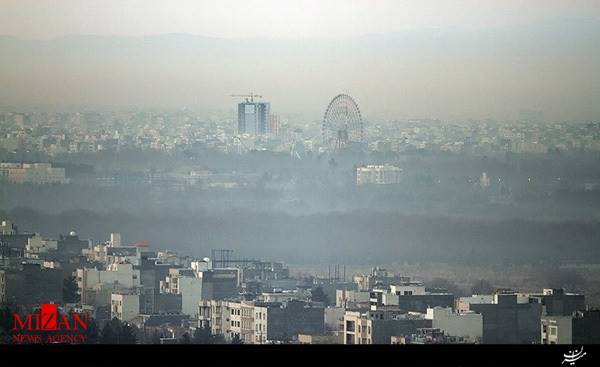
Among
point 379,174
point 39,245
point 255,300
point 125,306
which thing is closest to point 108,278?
point 125,306

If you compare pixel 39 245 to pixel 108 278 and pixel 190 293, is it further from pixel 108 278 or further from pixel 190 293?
pixel 190 293

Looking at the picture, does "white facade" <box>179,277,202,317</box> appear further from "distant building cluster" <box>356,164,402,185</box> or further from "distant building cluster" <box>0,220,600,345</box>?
"distant building cluster" <box>356,164,402,185</box>

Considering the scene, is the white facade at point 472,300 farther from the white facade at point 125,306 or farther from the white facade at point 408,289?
the white facade at point 125,306

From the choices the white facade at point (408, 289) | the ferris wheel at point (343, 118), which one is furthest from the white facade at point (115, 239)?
the white facade at point (408, 289)

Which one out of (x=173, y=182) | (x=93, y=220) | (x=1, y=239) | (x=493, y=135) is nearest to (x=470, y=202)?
(x=493, y=135)

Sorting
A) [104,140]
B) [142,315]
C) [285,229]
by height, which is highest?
[104,140]
